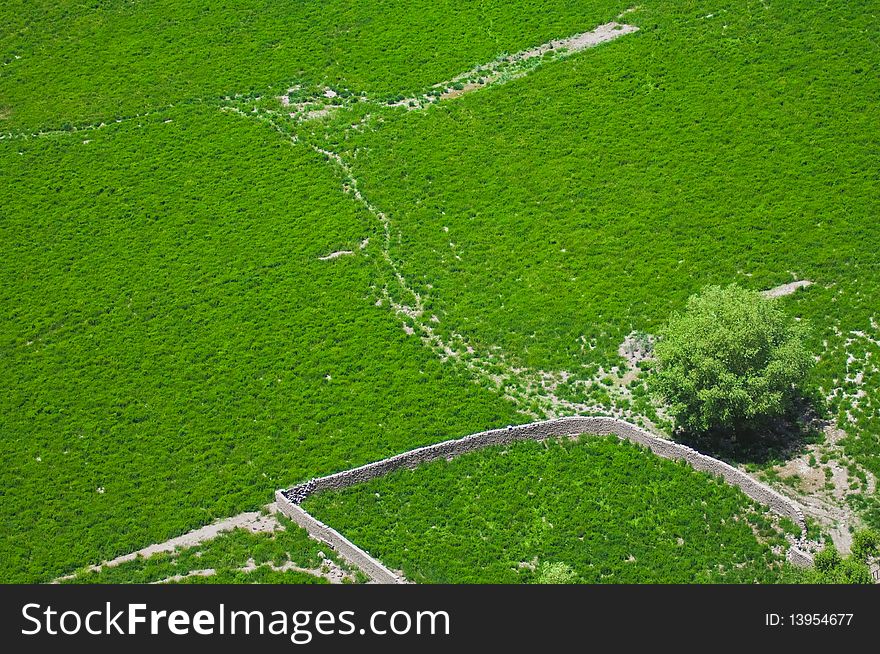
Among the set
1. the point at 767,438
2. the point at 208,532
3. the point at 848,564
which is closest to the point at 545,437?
the point at 767,438

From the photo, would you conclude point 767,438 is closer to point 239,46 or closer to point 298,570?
point 298,570

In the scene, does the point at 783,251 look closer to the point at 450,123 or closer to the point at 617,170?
the point at 617,170

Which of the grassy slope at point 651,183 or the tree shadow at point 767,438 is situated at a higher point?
the grassy slope at point 651,183

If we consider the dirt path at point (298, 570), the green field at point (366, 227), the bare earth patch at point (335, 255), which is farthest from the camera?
the bare earth patch at point (335, 255)

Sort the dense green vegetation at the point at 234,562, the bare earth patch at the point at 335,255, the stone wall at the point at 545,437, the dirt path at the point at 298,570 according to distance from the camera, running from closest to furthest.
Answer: the dirt path at the point at 298,570 < the dense green vegetation at the point at 234,562 < the stone wall at the point at 545,437 < the bare earth patch at the point at 335,255

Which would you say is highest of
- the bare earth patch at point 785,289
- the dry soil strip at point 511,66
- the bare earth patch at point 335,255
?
the dry soil strip at point 511,66

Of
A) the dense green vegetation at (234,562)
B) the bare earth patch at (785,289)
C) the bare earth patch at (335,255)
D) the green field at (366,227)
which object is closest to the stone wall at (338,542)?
the dense green vegetation at (234,562)

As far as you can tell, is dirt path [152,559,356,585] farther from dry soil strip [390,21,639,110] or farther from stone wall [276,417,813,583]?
dry soil strip [390,21,639,110]

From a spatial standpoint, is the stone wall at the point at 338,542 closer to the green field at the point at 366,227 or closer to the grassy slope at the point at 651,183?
the green field at the point at 366,227

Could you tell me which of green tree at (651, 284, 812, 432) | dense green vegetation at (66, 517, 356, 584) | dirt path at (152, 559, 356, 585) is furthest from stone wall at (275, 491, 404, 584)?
green tree at (651, 284, 812, 432)
